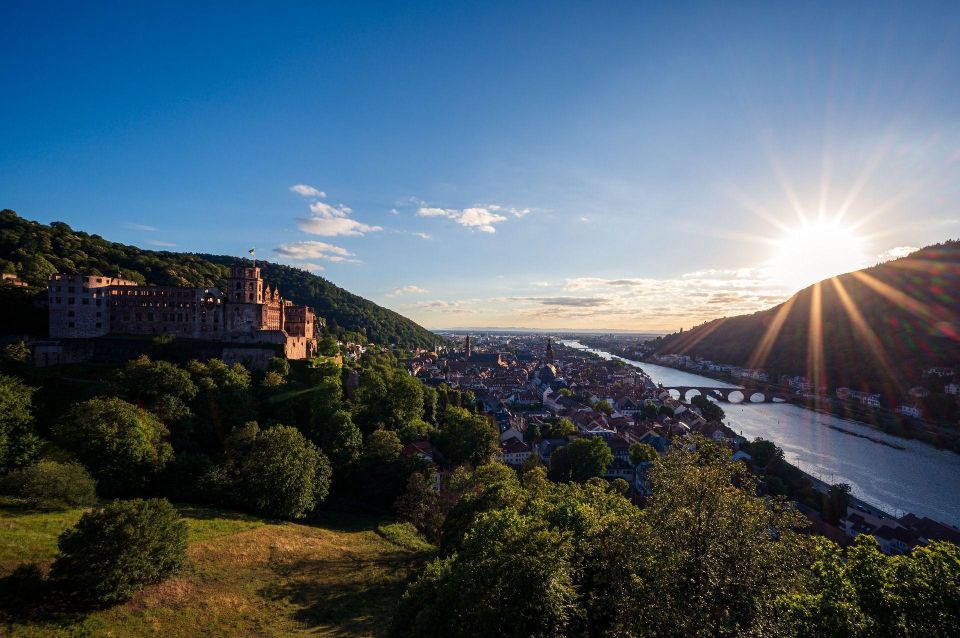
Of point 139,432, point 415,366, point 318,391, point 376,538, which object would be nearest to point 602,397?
point 415,366

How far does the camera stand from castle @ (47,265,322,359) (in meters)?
45.6

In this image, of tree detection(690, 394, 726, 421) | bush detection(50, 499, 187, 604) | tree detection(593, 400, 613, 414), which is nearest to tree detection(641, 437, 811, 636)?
bush detection(50, 499, 187, 604)

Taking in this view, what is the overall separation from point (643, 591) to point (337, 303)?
15133 centimetres

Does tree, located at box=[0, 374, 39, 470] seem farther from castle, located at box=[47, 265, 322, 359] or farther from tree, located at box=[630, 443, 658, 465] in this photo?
tree, located at box=[630, 443, 658, 465]

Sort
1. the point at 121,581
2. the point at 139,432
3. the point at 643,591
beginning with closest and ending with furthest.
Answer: the point at 643,591, the point at 121,581, the point at 139,432

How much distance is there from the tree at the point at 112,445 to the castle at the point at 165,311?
19935 millimetres

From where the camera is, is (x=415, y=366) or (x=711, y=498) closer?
(x=711, y=498)

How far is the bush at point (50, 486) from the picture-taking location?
22797 millimetres

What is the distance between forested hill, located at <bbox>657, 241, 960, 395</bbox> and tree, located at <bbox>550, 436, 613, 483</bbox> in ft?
318

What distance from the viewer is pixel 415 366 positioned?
119312 millimetres

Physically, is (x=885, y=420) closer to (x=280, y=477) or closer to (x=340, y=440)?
(x=340, y=440)

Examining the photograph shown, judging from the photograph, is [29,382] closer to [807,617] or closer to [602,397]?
[807,617]

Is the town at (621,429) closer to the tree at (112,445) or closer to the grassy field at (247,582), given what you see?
the grassy field at (247,582)

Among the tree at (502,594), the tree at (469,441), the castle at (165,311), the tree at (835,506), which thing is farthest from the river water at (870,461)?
the castle at (165,311)
